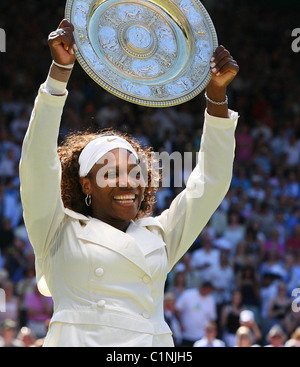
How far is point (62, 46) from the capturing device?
3311 millimetres

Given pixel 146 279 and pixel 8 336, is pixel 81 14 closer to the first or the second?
pixel 146 279

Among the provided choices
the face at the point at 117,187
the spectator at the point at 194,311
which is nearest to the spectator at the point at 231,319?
the spectator at the point at 194,311

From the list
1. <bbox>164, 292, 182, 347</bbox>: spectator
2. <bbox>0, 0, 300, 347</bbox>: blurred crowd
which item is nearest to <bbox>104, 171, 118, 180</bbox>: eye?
<bbox>0, 0, 300, 347</bbox>: blurred crowd

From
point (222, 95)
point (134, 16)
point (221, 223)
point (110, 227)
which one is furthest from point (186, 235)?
point (221, 223)

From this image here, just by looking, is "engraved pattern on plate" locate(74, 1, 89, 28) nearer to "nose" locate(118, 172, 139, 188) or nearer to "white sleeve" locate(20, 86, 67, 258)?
"white sleeve" locate(20, 86, 67, 258)

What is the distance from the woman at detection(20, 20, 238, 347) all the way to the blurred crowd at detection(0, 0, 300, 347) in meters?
4.21

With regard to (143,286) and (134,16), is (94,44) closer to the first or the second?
(134,16)

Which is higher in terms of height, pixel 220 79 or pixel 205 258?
pixel 205 258

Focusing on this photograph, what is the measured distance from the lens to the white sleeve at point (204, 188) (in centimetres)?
359

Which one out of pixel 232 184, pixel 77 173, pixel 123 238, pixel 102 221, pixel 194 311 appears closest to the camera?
pixel 123 238

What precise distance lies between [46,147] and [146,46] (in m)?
0.93

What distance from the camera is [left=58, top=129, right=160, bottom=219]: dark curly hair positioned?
3.66 meters

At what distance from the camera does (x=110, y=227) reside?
3428 mm

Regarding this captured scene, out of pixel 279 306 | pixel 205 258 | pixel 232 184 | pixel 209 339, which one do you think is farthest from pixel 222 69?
pixel 232 184
